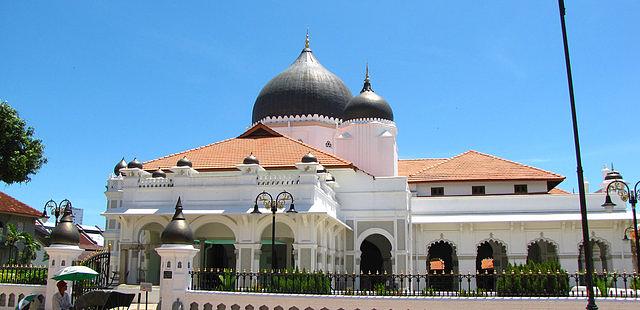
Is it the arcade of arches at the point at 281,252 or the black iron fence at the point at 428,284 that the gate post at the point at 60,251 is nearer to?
the black iron fence at the point at 428,284

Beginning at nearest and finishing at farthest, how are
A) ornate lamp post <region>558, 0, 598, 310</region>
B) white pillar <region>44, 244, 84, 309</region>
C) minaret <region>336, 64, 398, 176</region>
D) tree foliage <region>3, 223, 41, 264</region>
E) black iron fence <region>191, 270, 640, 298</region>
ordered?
1. ornate lamp post <region>558, 0, 598, 310</region>
2. black iron fence <region>191, 270, 640, 298</region>
3. white pillar <region>44, 244, 84, 309</region>
4. minaret <region>336, 64, 398, 176</region>
5. tree foliage <region>3, 223, 41, 264</region>

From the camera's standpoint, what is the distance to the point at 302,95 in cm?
3544

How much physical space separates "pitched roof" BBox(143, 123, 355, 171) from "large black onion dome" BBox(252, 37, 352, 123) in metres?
3.54

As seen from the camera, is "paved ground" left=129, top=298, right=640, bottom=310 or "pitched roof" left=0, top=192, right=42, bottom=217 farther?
"pitched roof" left=0, top=192, right=42, bottom=217

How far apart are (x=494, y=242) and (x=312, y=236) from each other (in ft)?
43.6

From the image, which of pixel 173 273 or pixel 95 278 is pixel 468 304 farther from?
pixel 95 278

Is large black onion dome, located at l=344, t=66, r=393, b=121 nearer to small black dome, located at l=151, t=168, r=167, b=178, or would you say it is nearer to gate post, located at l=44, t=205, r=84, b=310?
small black dome, located at l=151, t=168, r=167, b=178

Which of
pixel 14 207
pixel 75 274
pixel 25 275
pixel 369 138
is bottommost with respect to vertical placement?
pixel 25 275

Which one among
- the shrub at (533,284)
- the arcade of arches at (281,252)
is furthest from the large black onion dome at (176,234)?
the shrub at (533,284)

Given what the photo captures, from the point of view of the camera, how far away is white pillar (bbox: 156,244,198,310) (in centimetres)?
1700

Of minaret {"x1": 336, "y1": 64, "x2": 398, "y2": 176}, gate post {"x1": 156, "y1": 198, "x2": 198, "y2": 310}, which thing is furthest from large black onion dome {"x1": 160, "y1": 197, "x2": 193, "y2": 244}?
minaret {"x1": 336, "y1": 64, "x2": 398, "y2": 176}

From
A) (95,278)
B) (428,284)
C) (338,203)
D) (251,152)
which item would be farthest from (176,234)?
(338,203)

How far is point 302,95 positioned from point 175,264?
19.7 m

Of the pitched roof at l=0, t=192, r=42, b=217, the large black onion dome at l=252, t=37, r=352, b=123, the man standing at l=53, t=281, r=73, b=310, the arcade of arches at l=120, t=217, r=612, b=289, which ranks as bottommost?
the man standing at l=53, t=281, r=73, b=310
